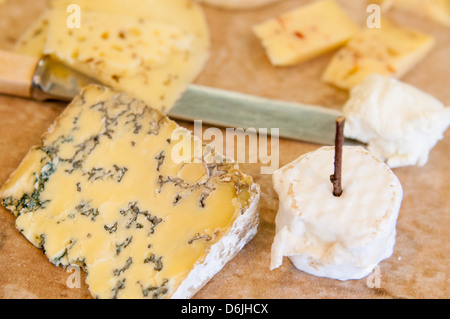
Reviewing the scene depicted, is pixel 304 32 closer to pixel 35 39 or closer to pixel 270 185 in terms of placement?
pixel 270 185

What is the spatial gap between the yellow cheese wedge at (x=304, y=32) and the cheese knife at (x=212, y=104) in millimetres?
307

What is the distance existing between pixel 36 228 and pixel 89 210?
222mm

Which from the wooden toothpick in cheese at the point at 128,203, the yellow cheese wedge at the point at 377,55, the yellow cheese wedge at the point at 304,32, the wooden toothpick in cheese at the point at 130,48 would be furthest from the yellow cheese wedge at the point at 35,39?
the yellow cheese wedge at the point at 377,55

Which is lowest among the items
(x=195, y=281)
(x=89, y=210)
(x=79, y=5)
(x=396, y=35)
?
(x=195, y=281)

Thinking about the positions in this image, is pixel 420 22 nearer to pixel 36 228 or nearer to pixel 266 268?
pixel 266 268

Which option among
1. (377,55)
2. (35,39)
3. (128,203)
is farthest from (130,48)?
(377,55)

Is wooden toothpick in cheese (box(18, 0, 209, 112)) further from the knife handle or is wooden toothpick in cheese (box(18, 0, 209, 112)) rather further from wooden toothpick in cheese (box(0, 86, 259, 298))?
wooden toothpick in cheese (box(0, 86, 259, 298))

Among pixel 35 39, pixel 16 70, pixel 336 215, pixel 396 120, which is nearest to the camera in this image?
pixel 336 215

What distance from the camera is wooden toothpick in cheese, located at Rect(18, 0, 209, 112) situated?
7.93ft

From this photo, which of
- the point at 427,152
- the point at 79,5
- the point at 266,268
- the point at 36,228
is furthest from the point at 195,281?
the point at 79,5

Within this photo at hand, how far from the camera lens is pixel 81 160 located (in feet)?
6.86

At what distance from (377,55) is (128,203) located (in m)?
1.41

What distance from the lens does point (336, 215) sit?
178 cm

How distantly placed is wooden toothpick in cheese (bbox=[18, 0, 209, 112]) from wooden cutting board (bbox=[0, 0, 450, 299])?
145 millimetres
